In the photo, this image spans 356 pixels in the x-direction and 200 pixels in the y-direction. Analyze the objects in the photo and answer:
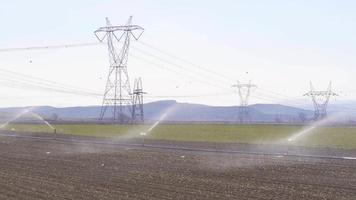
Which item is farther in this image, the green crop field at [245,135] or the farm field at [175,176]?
the green crop field at [245,135]

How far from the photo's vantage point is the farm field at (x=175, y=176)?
21.3 meters

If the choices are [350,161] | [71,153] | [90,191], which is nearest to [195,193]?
[90,191]

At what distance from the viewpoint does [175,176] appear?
26.4 metres

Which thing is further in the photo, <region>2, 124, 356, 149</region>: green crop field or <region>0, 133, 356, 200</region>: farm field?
<region>2, 124, 356, 149</region>: green crop field

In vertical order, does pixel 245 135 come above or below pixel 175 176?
above

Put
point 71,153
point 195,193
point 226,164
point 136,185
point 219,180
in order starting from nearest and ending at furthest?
1. point 195,193
2. point 136,185
3. point 219,180
4. point 226,164
5. point 71,153

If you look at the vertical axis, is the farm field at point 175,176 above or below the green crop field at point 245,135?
below

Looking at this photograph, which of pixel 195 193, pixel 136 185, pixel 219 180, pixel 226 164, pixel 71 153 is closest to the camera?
pixel 195 193

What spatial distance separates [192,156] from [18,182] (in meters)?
14.8

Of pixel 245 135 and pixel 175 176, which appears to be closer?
pixel 175 176

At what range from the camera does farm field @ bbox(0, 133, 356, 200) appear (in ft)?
69.8

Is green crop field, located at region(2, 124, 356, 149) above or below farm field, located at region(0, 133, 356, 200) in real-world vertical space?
above

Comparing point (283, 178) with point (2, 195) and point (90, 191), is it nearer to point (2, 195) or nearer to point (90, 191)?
point (90, 191)

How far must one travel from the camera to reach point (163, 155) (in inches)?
1526
